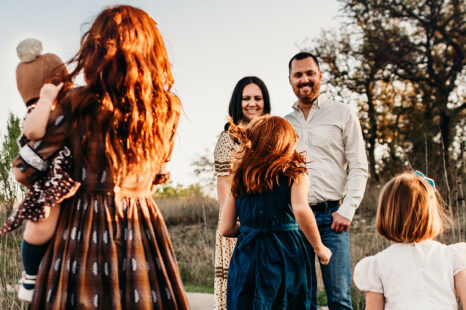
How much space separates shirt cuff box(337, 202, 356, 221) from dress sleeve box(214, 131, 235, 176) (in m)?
0.89

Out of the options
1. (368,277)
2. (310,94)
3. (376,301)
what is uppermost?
(310,94)

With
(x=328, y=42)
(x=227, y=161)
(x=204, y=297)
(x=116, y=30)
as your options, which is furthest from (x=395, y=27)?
(x=116, y=30)

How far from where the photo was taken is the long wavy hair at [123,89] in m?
2.00

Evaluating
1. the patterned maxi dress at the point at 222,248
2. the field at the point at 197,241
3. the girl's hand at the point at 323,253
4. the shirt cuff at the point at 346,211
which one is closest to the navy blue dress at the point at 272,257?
the girl's hand at the point at 323,253

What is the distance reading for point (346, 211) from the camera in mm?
3273

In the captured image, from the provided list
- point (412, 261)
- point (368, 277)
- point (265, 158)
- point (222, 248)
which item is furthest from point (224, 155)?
point (412, 261)

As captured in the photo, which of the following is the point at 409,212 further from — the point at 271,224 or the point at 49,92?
the point at 49,92

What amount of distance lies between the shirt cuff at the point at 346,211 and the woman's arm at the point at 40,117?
2.00 meters

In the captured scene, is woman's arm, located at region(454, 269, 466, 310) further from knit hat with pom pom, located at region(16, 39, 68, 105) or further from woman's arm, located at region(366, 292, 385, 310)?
knit hat with pom pom, located at region(16, 39, 68, 105)

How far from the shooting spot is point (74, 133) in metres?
1.97

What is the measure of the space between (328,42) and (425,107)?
3.61m

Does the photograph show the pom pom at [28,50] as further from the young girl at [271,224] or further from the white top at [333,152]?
the white top at [333,152]

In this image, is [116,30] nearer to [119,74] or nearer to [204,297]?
[119,74]

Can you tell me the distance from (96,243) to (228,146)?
74.8 inches
